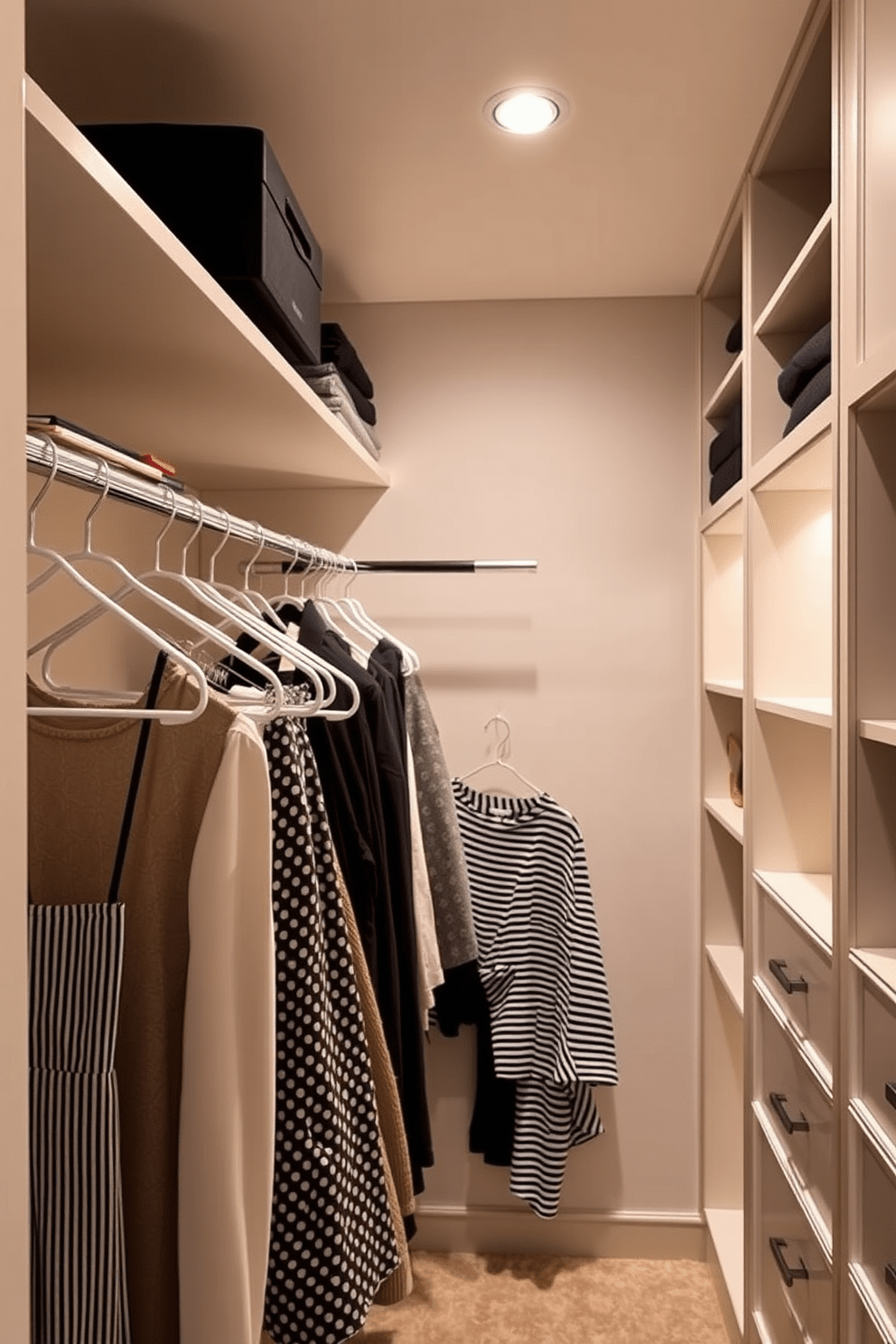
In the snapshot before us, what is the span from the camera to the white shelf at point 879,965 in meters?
1.14

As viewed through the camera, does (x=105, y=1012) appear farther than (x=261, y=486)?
No

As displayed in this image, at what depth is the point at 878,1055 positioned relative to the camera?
1.18 m

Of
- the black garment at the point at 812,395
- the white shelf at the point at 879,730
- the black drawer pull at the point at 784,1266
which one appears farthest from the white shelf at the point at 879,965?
the black garment at the point at 812,395

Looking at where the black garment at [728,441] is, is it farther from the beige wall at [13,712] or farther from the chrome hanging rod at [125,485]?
the beige wall at [13,712]

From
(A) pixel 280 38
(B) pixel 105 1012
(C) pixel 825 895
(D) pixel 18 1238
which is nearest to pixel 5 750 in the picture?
(D) pixel 18 1238

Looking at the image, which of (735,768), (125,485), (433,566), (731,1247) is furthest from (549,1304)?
(125,485)

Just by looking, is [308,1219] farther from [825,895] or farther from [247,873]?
[825,895]

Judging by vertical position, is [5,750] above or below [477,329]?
below

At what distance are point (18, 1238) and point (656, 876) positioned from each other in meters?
2.20

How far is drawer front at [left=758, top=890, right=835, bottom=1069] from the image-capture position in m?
1.42

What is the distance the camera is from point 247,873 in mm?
1016

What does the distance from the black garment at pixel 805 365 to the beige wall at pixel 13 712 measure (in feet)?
3.96

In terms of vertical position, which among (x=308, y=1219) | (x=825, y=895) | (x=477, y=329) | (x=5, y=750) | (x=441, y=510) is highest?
(x=477, y=329)

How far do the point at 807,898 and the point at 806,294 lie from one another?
0.95 metres
